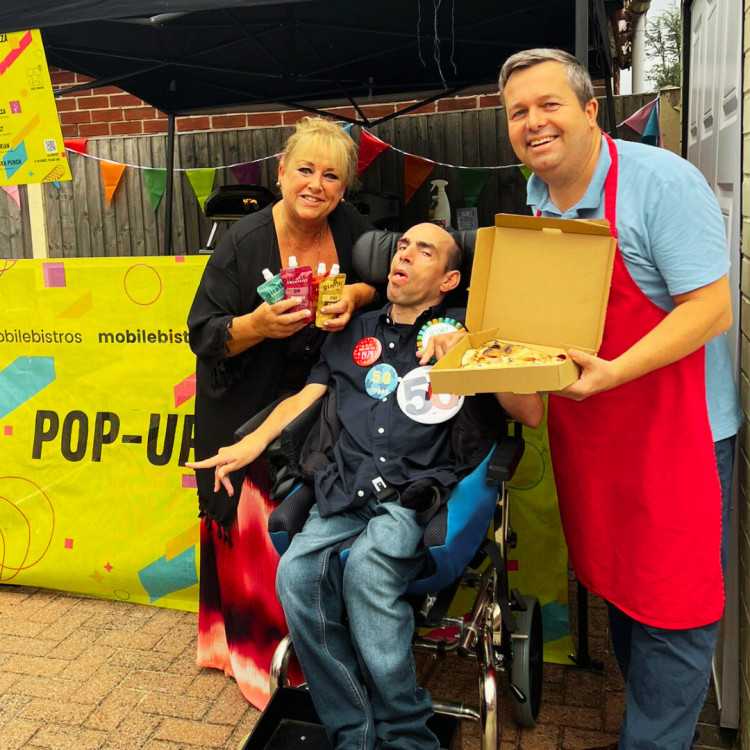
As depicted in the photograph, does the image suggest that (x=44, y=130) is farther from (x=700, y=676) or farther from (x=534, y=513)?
(x=700, y=676)

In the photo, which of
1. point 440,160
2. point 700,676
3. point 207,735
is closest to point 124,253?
point 440,160

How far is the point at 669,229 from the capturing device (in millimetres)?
1855

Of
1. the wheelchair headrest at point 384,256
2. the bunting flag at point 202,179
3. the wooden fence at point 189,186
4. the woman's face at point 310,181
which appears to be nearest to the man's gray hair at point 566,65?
the wheelchair headrest at point 384,256

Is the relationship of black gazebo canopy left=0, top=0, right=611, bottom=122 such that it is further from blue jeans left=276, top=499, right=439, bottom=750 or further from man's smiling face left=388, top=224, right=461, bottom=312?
blue jeans left=276, top=499, right=439, bottom=750

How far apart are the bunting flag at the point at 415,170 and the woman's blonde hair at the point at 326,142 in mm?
3167

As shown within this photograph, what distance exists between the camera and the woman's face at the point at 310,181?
8.64ft

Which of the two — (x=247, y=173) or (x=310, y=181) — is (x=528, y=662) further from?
(x=247, y=173)

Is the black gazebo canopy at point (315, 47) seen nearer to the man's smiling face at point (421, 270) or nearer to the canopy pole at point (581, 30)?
the canopy pole at point (581, 30)

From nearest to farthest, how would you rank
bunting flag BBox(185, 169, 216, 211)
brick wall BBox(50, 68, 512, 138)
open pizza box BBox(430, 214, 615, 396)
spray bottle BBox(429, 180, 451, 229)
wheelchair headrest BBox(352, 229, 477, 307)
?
open pizza box BBox(430, 214, 615, 396) < wheelchair headrest BBox(352, 229, 477, 307) < bunting flag BBox(185, 169, 216, 211) < spray bottle BBox(429, 180, 451, 229) < brick wall BBox(50, 68, 512, 138)

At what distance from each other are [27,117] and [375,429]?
2.11 metres

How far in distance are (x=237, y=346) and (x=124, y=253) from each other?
526 cm

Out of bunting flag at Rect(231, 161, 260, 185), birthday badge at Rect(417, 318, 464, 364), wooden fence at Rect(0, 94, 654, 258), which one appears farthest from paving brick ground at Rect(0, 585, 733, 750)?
bunting flag at Rect(231, 161, 260, 185)

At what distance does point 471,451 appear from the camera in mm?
2324

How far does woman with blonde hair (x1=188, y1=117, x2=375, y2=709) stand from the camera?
8.69 ft
